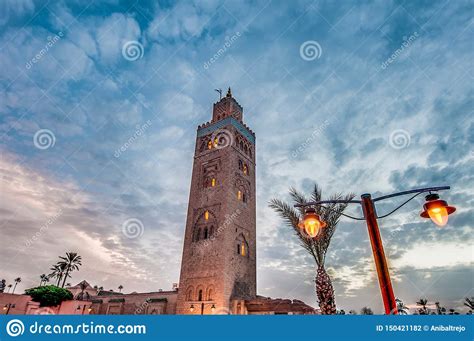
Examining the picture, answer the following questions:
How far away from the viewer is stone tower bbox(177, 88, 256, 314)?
75.6ft

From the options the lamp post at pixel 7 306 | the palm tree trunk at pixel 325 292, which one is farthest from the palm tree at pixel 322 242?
the lamp post at pixel 7 306

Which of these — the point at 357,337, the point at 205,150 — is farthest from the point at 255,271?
the point at 357,337

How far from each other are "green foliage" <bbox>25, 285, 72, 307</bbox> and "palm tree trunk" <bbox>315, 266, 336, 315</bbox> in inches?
1188

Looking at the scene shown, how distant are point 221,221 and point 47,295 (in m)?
21.0

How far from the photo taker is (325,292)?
1207 cm

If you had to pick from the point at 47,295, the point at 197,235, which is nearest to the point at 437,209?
the point at 197,235

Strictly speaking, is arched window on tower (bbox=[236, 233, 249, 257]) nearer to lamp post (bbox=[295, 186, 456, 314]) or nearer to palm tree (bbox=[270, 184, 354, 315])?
palm tree (bbox=[270, 184, 354, 315])

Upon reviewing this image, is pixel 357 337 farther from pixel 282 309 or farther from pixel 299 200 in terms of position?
pixel 282 309

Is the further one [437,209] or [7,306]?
[7,306]

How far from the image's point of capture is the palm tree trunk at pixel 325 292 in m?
11.9

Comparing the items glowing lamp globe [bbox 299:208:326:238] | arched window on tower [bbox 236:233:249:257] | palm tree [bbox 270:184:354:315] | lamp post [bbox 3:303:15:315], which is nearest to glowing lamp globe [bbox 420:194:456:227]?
glowing lamp globe [bbox 299:208:326:238]

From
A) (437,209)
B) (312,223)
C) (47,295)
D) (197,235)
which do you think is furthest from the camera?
(47,295)

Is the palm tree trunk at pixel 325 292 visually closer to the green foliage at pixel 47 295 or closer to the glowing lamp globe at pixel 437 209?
the glowing lamp globe at pixel 437 209

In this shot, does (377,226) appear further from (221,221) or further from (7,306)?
(7,306)
